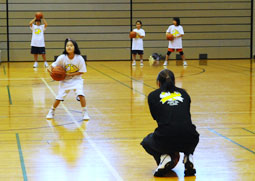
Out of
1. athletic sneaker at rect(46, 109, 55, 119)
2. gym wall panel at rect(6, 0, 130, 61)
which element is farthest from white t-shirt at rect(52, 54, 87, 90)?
gym wall panel at rect(6, 0, 130, 61)

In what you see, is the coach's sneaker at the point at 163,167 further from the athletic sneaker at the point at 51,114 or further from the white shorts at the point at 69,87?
the athletic sneaker at the point at 51,114

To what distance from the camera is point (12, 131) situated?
6082 millimetres

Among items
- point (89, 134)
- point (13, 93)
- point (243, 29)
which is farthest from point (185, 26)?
point (89, 134)

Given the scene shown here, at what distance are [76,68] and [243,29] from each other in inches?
527

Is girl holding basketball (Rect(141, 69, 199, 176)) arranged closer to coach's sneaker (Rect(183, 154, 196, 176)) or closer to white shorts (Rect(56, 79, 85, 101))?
coach's sneaker (Rect(183, 154, 196, 176))

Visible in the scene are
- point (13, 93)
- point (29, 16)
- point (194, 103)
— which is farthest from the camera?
point (29, 16)

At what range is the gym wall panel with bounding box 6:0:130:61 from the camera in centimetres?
1814

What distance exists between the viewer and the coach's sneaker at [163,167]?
4.27 metres

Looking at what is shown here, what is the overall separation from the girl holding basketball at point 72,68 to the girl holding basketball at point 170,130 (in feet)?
8.71

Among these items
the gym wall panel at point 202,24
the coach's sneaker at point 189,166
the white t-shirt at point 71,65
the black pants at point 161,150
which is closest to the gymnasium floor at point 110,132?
the coach's sneaker at point 189,166

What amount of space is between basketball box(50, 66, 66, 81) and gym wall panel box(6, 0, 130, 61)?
1171cm

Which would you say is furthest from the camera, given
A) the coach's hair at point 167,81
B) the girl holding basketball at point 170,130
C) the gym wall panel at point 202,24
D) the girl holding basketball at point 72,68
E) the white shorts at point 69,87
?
the gym wall panel at point 202,24

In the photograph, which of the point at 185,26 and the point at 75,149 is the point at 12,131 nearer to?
the point at 75,149

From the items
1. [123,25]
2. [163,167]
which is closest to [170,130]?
[163,167]
